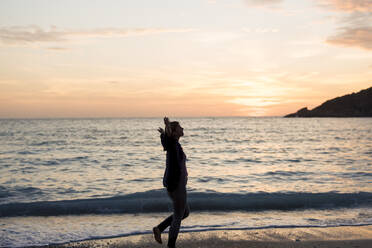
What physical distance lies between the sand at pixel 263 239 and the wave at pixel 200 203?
265 cm

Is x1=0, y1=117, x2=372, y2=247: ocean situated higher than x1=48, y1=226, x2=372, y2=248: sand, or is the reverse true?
x1=48, y1=226, x2=372, y2=248: sand

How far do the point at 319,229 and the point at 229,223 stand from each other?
1.98m

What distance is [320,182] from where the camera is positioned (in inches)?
548

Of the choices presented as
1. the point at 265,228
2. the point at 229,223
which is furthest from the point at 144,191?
the point at 265,228

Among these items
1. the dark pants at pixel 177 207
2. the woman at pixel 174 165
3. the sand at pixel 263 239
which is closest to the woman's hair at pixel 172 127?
the woman at pixel 174 165

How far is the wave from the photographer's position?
31.2 feet

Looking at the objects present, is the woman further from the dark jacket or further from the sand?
the sand

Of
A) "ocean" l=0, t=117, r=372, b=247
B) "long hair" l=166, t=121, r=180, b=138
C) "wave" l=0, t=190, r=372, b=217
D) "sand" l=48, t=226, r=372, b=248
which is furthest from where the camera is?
"wave" l=0, t=190, r=372, b=217

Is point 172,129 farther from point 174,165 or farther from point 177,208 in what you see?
point 177,208

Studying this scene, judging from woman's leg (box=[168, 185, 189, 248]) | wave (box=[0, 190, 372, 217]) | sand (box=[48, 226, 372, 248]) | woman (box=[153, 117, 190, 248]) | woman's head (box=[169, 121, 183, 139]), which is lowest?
wave (box=[0, 190, 372, 217])

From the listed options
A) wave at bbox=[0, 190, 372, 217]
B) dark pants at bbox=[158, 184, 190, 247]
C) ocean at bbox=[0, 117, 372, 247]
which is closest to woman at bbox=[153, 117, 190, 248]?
dark pants at bbox=[158, 184, 190, 247]

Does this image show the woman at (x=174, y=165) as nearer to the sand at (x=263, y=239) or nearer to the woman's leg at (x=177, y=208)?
the woman's leg at (x=177, y=208)

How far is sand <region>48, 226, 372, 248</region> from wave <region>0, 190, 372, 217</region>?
265 centimetres

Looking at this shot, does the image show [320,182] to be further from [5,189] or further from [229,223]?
[5,189]
